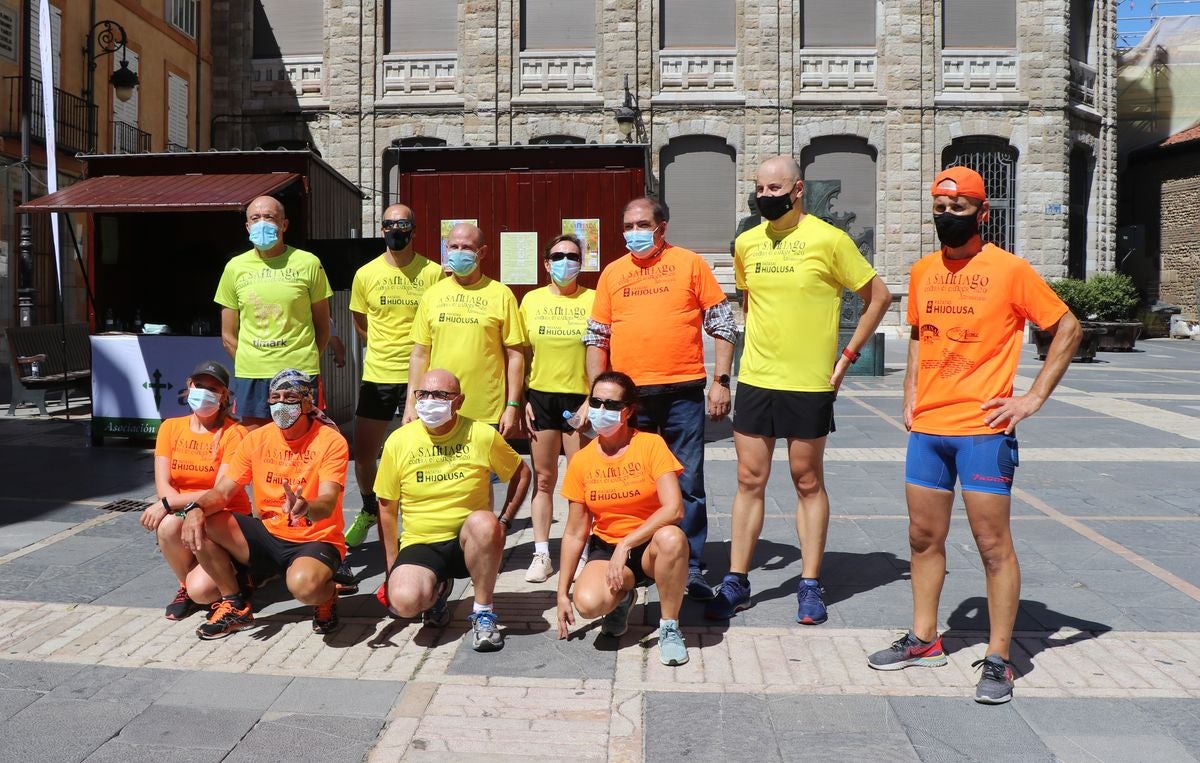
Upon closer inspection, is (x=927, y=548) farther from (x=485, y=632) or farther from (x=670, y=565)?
(x=485, y=632)

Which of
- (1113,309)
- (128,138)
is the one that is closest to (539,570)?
(128,138)

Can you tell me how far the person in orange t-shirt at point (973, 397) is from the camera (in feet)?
13.3

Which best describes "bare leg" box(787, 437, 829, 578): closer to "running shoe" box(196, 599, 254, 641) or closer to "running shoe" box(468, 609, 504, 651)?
"running shoe" box(468, 609, 504, 651)

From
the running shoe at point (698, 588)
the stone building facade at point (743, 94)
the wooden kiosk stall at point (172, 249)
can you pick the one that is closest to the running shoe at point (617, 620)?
the running shoe at point (698, 588)

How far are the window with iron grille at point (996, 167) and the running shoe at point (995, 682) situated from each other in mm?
24191

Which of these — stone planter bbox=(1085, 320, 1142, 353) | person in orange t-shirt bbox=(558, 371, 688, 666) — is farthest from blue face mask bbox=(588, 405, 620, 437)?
stone planter bbox=(1085, 320, 1142, 353)

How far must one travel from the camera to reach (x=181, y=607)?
5047 mm

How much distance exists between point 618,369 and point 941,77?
23.4 metres

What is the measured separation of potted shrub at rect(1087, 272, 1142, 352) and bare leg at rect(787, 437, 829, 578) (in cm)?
2073

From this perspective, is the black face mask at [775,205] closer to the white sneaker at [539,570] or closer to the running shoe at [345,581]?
the white sneaker at [539,570]

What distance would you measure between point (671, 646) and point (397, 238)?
3.13 m

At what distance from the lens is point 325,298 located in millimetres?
6383

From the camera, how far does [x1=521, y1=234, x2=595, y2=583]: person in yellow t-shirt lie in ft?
19.7

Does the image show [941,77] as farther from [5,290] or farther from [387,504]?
[387,504]
